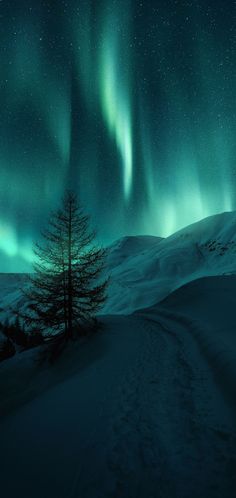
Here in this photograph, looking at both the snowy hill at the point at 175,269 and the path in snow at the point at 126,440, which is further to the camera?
the snowy hill at the point at 175,269

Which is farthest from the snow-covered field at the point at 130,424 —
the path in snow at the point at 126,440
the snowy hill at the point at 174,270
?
the snowy hill at the point at 174,270

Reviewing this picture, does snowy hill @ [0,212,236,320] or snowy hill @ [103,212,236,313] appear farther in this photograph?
snowy hill @ [103,212,236,313]

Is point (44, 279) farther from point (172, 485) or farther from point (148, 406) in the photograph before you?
point (172, 485)

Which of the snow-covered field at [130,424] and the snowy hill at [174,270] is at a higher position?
the snowy hill at [174,270]

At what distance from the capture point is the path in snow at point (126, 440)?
2.71 meters

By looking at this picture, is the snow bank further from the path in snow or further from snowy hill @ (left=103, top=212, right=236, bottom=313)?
snowy hill @ (left=103, top=212, right=236, bottom=313)

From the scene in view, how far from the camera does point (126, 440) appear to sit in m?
3.55

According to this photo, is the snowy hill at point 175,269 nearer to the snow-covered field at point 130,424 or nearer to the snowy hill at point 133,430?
the snow-covered field at point 130,424

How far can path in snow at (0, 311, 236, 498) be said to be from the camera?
2.71m

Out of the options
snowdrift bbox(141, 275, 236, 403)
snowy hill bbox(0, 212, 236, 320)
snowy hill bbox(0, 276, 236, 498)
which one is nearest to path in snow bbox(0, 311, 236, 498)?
snowy hill bbox(0, 276, 236, 498)

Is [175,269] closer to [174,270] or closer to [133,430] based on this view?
[174,270]

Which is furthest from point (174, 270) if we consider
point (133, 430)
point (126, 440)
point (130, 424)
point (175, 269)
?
point (126, 440)

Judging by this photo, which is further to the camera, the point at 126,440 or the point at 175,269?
the point at 175,269

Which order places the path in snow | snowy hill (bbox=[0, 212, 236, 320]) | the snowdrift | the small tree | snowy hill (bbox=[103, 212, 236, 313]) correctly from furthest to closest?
snowy hill (bbox=[103, 212, 236, 313])
snowy hill (bbox=[0, 212, 236, 320])
the small tree
the snowdrift
the path in snow
